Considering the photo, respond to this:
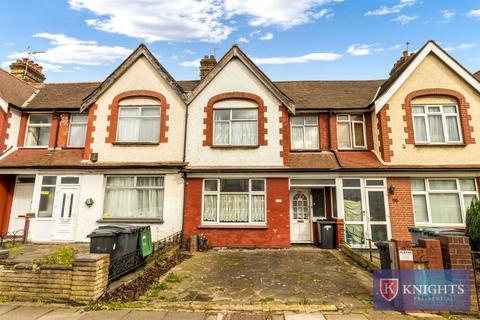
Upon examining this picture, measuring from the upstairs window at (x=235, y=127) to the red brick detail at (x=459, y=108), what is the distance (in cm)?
669

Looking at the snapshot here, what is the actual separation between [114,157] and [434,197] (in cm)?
1390

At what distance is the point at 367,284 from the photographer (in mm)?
6602

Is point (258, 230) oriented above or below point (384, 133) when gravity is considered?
below

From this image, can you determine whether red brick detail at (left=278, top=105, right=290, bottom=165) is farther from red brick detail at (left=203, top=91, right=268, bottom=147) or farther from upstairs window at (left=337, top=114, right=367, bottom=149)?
upstairs window at (left=337, top=114, right=367, bottom=149)

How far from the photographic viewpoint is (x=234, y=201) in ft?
38.1

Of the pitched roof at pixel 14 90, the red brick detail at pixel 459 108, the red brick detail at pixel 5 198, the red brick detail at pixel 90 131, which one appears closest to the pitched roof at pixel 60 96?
the pitched roof at pixel 14 90

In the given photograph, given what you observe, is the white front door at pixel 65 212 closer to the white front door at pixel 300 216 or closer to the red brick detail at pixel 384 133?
the white front door at pixel 300 216

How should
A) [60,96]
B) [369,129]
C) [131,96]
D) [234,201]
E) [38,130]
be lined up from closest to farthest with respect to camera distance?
[234,201] < [131,96] < [369,129] < [38,130] < [60,96]

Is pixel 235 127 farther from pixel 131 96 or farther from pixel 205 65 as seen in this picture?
pixel 205 65

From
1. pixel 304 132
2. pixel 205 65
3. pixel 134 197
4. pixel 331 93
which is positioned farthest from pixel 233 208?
pixel 205 65

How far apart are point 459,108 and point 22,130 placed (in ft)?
68.0

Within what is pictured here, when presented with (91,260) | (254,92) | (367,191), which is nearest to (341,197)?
(367,191)

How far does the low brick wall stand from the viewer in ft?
17.8

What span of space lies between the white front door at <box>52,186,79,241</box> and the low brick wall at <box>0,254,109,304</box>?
20.4 feet
